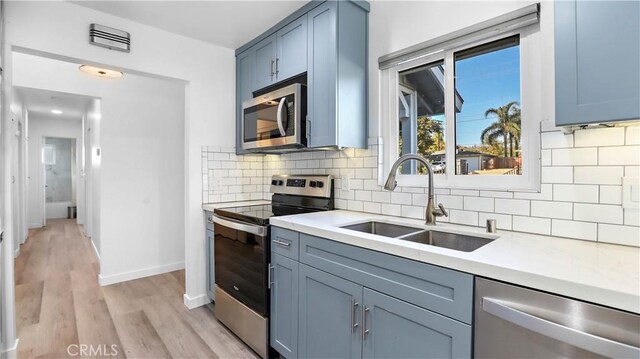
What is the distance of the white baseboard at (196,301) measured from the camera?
2.63 meters

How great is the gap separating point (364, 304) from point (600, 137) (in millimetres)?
1211

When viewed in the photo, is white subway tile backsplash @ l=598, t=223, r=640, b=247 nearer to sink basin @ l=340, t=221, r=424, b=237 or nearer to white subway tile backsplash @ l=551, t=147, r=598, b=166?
white subway tile backsplash @ l=551, t=147, r=598, b=166

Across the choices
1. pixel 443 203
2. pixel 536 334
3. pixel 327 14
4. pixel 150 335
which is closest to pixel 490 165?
pixel 443 203

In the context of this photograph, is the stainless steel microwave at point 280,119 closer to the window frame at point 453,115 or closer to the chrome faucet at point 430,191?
the window frame at point 453,115

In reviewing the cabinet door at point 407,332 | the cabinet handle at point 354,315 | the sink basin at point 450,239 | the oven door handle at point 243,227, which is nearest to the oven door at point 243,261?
the oven door handle at point 243,227

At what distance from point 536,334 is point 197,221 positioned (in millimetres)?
2479

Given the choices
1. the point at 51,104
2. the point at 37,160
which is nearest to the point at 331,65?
the point at 51,104

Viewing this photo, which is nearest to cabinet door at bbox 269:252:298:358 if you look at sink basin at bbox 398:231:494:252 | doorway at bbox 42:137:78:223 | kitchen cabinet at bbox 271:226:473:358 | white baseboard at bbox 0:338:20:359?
kitchen cabinet at bbox 271:226:473:358

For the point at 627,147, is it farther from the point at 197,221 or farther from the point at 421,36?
the point at 197,221

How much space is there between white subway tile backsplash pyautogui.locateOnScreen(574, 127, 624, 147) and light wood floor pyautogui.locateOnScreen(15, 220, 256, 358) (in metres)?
2.18

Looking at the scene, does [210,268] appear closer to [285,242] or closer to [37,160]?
[285,242]

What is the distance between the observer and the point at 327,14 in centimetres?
192

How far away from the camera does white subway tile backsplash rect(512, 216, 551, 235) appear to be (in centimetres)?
137

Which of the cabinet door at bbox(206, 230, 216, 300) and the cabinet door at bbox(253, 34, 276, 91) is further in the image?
the cabinet door at bbox(206, 230, 216, 300)
